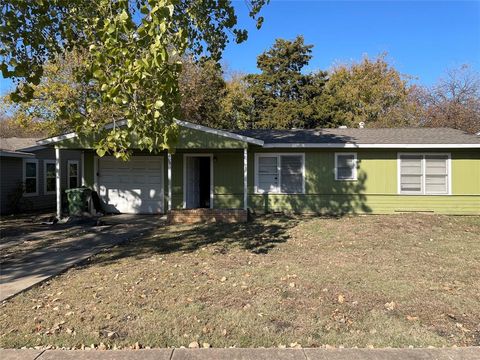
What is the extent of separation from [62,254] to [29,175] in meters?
11.1

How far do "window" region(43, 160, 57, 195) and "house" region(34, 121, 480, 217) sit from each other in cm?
431

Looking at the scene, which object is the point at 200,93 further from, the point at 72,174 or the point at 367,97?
the point at 367,97

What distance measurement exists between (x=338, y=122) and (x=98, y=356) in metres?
32.2

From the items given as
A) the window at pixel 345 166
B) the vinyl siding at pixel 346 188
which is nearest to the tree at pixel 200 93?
the vinyl siding at pixel 346 188

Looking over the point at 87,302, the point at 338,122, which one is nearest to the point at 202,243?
the point at 87,302

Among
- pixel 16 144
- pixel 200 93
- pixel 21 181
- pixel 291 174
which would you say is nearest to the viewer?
pixel 291 174

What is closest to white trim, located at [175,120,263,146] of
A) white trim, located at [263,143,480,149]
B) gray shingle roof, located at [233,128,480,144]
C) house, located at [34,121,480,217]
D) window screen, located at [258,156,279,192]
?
house, located at [34,121,480,217]

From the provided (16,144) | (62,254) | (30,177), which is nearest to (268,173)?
(62,254)

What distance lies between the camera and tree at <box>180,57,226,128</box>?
79.9ft

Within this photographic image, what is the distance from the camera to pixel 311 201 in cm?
1547

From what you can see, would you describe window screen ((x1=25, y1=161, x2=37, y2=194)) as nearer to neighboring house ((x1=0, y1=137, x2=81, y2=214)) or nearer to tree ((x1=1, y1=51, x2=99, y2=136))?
neighboring house ((x1=0, y1=137, x2=81, y2=214))

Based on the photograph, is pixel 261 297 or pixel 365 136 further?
pixel 365 136

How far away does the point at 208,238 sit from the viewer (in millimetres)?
10555

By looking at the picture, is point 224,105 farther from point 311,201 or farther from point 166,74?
point 166,74
